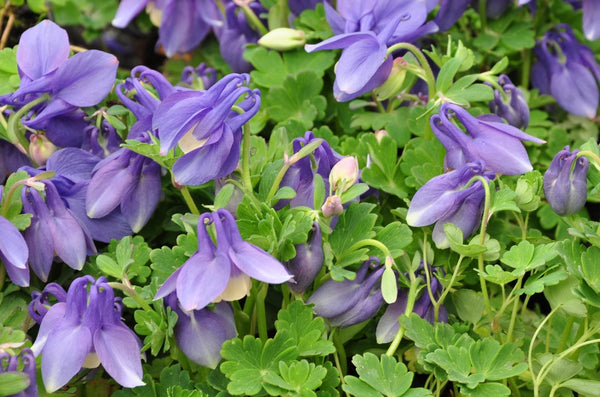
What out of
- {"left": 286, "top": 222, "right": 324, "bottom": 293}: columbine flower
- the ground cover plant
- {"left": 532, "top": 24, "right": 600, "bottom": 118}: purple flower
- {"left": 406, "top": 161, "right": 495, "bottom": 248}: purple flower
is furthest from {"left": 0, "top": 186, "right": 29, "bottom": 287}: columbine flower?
{"left": 532, "top": 24, "right": 600, "bottom": 118}: purple flower

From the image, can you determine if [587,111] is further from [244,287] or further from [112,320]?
[112,320]

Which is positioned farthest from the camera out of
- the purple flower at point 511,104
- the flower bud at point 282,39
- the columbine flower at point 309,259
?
the flower bud at point 282,39

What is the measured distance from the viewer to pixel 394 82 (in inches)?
46.6

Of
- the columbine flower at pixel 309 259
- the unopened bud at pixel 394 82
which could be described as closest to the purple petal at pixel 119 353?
the columbine flower at pixel 309 259

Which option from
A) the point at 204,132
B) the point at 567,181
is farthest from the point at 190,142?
the point at 567,181

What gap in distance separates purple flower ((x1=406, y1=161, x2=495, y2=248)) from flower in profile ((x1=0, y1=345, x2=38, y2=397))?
0.49 m

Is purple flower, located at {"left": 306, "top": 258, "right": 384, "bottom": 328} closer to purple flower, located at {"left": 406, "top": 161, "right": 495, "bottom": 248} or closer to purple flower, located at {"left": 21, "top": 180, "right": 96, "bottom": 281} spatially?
purple flower, located at {"left": 406, "top": 161, "right": 495, "bottom": 248}

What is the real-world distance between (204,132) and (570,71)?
91 cm

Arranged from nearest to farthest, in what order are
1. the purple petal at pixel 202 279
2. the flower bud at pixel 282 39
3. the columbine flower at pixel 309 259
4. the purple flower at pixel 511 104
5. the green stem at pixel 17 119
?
the purple petal at pixel 202 279 < the columbine flower at pixel 309 259 < the green stem at pixel 17 119 < the purple flower at pixel 511 104 < the flower bud at pixel 282 39

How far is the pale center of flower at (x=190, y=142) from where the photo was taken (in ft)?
3.01

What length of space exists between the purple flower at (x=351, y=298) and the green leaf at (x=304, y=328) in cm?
3

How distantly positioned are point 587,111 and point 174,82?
923mm

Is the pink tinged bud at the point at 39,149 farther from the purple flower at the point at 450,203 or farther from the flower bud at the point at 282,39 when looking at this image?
the purple flower at the point at 450,203

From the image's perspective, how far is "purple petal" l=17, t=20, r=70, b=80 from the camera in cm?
113
